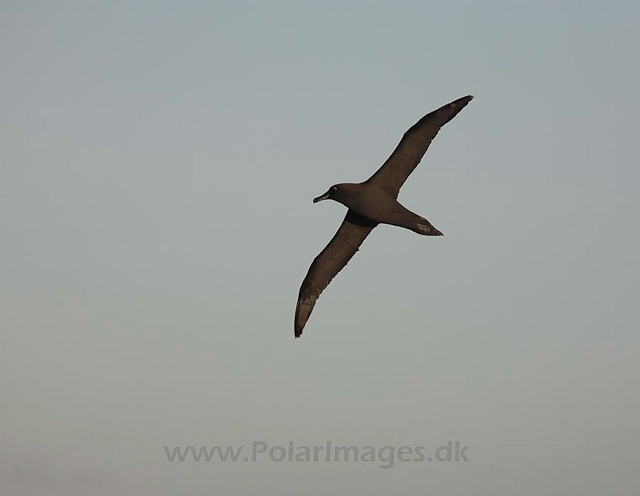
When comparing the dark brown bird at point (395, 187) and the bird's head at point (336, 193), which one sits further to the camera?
the bird's head at point (336, 193)

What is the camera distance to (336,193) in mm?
44750

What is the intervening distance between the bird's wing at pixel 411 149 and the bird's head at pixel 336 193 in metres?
0.81

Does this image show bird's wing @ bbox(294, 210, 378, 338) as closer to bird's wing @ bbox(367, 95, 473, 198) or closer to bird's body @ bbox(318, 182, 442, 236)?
bird's body @ bbox(318, 182, 442, 236)

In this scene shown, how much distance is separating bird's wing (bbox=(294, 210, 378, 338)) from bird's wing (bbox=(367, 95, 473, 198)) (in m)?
1.77

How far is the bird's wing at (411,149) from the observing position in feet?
144

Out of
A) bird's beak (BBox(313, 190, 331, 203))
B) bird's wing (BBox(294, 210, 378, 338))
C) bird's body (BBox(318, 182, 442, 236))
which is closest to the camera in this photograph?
bird's body (BBox(318, 182, 442, 236))

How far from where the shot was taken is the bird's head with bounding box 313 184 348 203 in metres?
44.6

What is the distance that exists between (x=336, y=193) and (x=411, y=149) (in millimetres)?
2668

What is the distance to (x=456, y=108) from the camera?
4384 centimetres

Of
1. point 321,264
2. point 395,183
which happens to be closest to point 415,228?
point 395,183

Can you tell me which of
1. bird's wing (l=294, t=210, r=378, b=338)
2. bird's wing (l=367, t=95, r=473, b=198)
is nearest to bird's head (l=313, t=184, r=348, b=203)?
bird's wing (l=367, t=95, r=473, b=198)

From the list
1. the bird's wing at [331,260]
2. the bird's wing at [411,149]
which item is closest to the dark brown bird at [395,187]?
Answer: the bird's wing at [411,149]

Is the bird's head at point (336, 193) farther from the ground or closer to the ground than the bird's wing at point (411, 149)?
closer to the ground

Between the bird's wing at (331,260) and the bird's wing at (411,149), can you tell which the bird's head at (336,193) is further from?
the bird's wing at (331,260)
